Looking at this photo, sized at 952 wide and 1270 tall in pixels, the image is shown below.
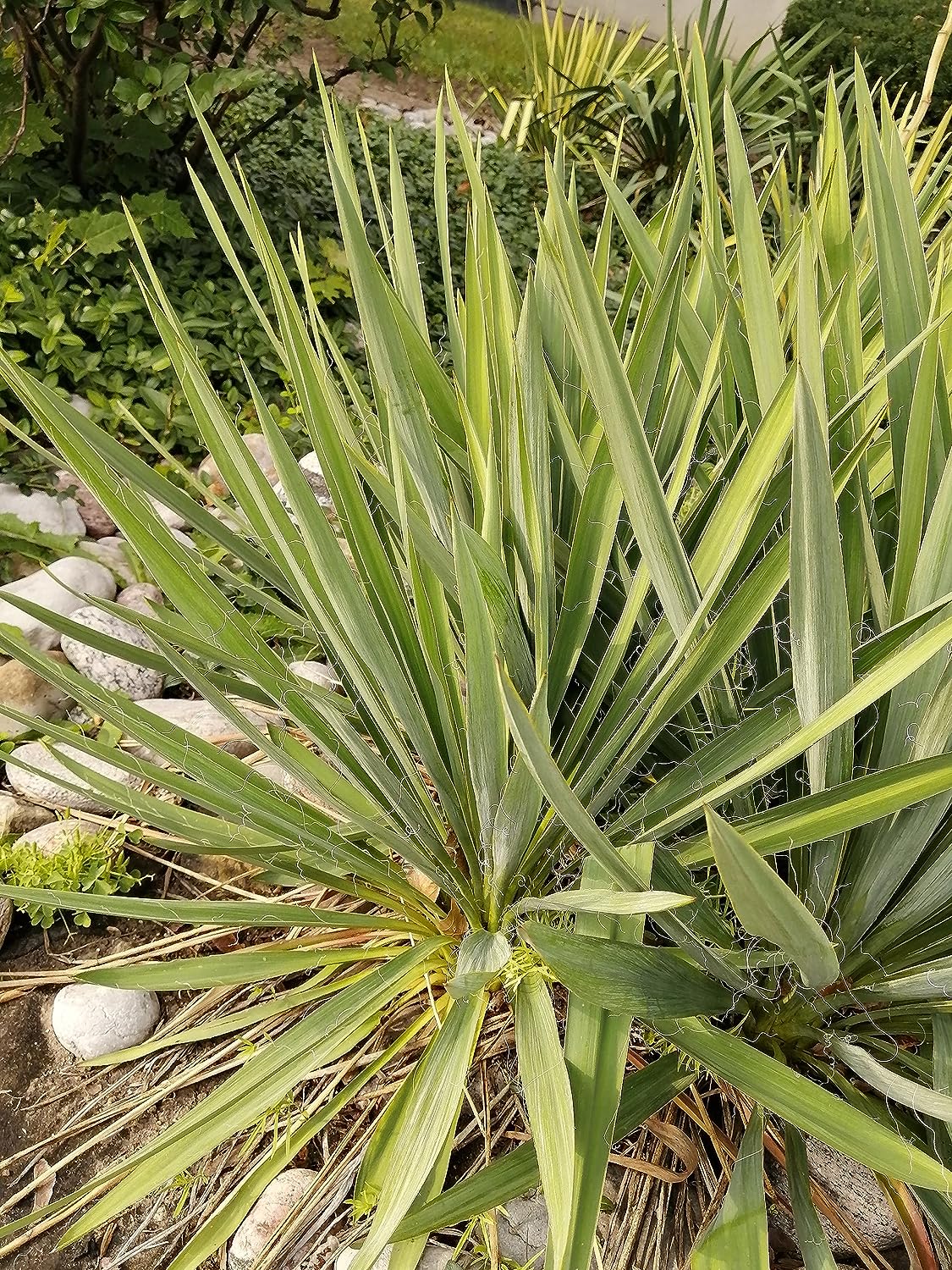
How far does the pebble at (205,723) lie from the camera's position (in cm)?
136

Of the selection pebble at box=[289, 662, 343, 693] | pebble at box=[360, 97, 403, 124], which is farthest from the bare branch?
pebble at box=[360, 97, 403, 124]

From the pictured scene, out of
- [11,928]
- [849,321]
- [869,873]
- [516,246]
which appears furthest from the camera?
[516,246]

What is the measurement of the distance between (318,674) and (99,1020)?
58 centimetres

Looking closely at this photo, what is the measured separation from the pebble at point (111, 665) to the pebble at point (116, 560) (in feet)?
0.73

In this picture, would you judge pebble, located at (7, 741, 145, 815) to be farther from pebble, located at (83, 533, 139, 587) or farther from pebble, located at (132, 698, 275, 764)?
pebble, located at (83, 533, 139, 587)

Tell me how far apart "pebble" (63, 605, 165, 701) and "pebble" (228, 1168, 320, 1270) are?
0.82m

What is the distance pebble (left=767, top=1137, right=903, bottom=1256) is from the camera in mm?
880

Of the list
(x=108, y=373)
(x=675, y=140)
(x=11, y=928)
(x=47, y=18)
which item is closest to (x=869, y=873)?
(x=11, y=928)

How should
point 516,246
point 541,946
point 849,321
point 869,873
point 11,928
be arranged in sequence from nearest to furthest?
point 541,946 → point 869,873 → point 849,321 → point 11,928 → point 516,246

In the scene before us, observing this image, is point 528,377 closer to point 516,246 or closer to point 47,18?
point 47,18

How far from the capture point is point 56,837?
124 cm

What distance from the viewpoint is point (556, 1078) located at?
635 mm

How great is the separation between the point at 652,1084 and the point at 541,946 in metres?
0.23

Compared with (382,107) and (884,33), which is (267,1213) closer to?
(382,107)
